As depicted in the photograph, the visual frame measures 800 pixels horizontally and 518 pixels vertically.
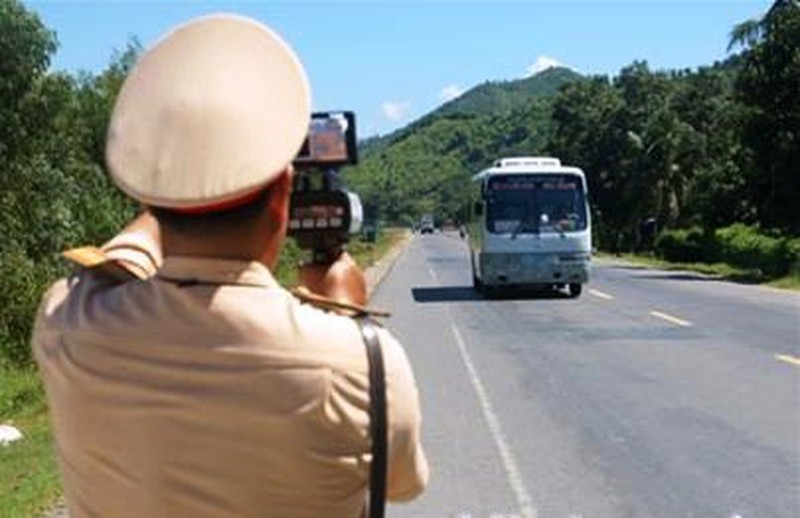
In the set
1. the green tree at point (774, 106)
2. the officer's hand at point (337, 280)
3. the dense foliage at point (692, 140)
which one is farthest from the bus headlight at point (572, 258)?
the officer's hand at point (337, 280)

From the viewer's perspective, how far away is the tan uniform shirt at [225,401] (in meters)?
1.90

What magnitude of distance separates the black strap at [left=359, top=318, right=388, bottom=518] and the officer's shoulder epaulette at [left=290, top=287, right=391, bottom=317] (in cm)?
6

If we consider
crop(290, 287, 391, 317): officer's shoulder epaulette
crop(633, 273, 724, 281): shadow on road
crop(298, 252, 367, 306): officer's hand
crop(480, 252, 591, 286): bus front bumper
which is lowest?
crop(633, 273, 724, 281): shadow on road

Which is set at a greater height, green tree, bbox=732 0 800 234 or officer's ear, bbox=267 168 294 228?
green tree, bbox=732 0 800 234

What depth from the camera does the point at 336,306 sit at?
6.72 feet

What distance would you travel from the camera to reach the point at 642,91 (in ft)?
254

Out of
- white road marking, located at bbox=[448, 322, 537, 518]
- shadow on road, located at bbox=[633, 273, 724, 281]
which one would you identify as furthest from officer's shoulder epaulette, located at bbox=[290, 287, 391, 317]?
shadow on road, located at bbox=[633, 273, 724, 281]

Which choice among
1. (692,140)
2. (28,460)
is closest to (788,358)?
(28,460)

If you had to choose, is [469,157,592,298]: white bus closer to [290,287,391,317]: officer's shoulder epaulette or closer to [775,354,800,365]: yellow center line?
[775,354,800,365]: yellow center line

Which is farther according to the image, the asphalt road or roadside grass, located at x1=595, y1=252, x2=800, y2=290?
roadside grass, located at x1=595, y1=252, x2=800, y2=290

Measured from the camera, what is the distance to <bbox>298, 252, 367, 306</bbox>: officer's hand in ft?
7.24

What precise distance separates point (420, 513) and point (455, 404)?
13.9 feet

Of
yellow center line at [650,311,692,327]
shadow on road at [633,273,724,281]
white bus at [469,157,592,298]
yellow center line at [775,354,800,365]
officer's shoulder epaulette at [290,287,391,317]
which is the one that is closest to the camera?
officer's shoulder epaulette at [290,287,391,317]

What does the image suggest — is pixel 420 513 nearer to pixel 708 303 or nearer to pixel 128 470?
pixel 128 470
